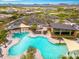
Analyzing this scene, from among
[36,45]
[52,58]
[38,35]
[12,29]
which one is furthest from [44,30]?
[52,58]

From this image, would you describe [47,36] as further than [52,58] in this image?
Yes

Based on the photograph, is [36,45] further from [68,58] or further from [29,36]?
[68,58]

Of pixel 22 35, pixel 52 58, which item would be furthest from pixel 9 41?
pixel 52 58

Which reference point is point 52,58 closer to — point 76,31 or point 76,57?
point 76,57

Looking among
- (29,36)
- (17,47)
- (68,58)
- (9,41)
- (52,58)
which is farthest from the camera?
(29,36)

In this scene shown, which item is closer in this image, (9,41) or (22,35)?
(9,41)

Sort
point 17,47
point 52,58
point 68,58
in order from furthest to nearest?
point 17,47, point 52,58, point 68,58
